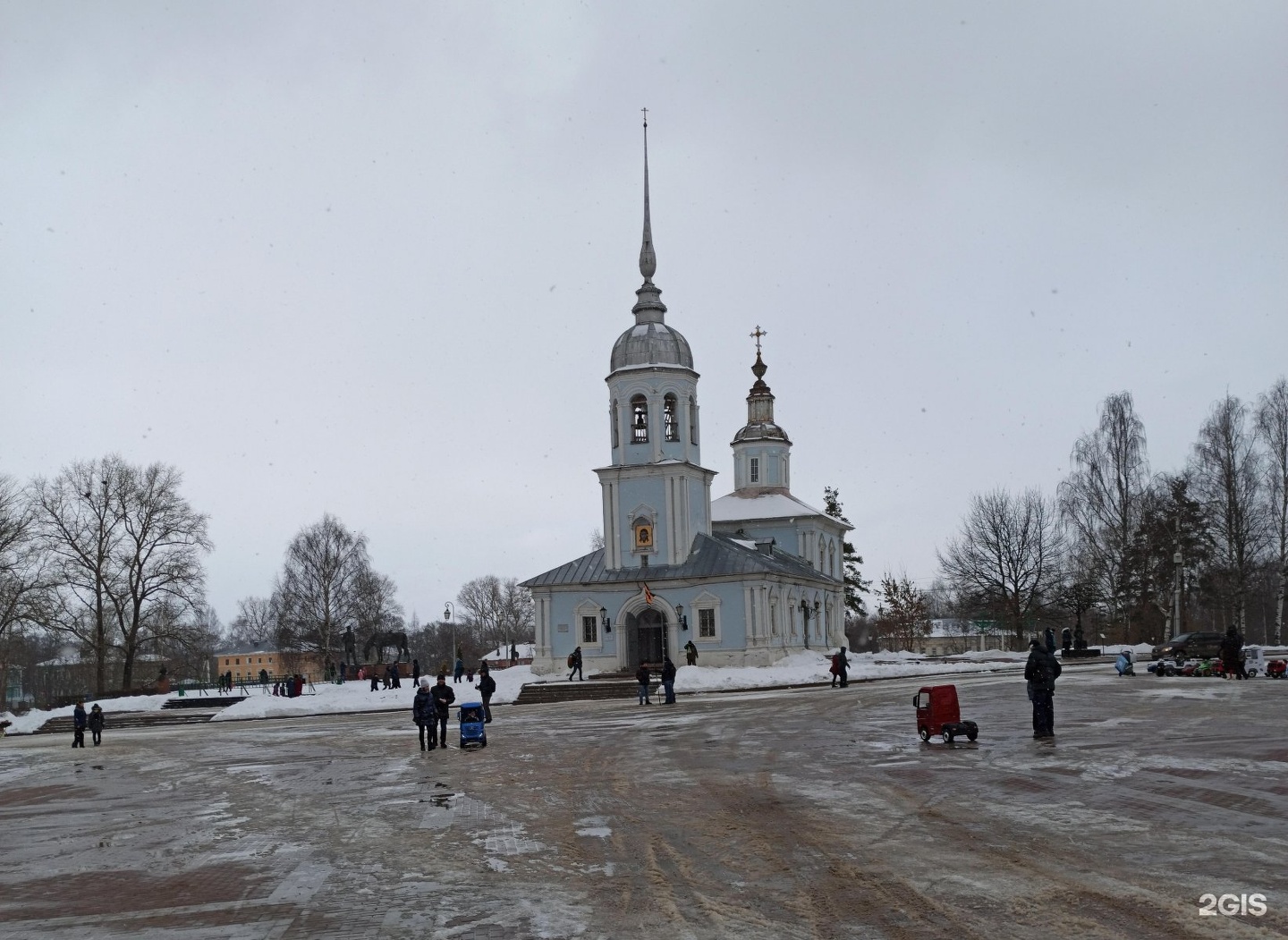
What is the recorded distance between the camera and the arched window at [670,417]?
5061 cm

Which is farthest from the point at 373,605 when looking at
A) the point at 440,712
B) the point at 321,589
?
the point at 440,712

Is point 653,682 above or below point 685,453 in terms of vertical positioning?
below

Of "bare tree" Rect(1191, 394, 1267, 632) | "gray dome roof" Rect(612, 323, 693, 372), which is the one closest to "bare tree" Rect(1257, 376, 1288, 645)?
"bare tree" Rect(1191, 394, 1267, 632)

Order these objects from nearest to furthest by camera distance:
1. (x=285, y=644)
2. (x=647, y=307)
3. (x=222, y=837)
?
1. (x=222, y=837)
2. (x=647, y=307)
3. (x=285, y=644)

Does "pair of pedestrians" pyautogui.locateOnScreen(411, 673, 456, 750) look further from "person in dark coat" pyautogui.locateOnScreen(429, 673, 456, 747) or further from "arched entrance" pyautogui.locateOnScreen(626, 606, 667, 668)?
"arched entrance" pyautogui.locateOnScreen(626, 606, 667, 668)

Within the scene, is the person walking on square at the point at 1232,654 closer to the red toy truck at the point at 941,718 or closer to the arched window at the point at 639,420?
the red toy truck at the point at 941,718

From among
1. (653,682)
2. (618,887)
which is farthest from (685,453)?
(618,887)

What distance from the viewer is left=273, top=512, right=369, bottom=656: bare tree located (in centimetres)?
7550

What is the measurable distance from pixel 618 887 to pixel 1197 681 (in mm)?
26853

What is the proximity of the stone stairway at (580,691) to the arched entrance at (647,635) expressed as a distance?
592 centimetres

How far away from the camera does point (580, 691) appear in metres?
41.7

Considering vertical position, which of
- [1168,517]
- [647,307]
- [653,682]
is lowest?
[653,682]

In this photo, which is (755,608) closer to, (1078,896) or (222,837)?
(222,837)

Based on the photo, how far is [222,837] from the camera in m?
12.2
